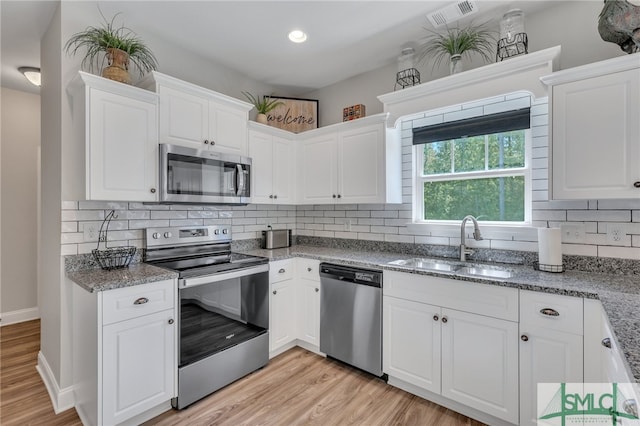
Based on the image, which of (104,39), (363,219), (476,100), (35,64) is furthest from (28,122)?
(476,100)

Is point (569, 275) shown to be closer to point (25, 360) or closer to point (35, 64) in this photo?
point (25, 360)

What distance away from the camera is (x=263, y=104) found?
3.20 metres

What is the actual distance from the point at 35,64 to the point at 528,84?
4.37m

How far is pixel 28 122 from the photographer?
3.55 meters

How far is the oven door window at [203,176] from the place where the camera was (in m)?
2.26

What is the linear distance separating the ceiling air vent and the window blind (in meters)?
0.77

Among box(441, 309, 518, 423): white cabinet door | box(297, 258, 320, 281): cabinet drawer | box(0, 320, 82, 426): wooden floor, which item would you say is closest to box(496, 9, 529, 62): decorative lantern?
box(441, 309, 518, 423): white cabinet door

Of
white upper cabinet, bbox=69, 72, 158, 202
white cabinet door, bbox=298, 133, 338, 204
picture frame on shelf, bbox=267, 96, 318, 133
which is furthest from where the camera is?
picture frame on shelf, bbox=267, 96, 318, 133

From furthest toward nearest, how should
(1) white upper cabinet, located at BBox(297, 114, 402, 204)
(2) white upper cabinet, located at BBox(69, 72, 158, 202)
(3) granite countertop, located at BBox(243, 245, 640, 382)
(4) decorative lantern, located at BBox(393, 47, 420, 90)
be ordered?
(1) white upper cabinet, located at BBox(297, 114, 402, 204)
(4) decorative lantern, located at BBox(393, 47, 420, 90)
(2) white upper cabinet, located at BBox(69, 72, 158, 202)
(3) granite countertop, located at BBox(243, 245, 640, 382)

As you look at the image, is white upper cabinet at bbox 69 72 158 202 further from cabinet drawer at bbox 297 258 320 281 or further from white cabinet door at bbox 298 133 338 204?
white cabinet door at bbox 298 133 338 204

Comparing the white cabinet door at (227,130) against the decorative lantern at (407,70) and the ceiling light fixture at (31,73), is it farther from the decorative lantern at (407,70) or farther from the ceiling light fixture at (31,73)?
the ceiling light fixture at (31,73)

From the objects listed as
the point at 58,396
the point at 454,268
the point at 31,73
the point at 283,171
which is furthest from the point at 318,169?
the point at 31,73

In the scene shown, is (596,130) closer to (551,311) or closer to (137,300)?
(551,311)

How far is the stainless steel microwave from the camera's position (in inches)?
87.4
